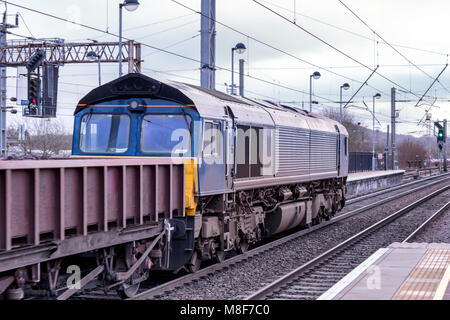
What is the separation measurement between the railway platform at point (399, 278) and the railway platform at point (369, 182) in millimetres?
22686

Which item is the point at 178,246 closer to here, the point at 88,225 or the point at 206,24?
the point at 88,225

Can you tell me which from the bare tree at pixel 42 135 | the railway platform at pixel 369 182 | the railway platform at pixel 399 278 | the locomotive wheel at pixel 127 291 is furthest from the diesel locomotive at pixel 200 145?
the bare tree at pixel 42 135

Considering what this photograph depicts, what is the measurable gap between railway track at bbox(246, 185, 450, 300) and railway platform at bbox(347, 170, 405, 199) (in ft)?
36.4

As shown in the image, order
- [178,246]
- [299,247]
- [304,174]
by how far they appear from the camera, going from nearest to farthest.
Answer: [178,246] < [299,247] < [304,174]

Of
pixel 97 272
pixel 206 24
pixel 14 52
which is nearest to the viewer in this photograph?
pixel 97 272

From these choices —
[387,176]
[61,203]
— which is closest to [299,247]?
[61,203]

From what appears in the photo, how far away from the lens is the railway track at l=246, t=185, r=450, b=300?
1153 centimetres

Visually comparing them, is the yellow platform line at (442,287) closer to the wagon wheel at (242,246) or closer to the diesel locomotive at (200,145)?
the diesel locomotive at (200,145)

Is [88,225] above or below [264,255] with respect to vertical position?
above

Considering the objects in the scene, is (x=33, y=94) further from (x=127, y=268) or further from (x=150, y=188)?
(x=127, y=268)

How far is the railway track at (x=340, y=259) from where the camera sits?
454 inches

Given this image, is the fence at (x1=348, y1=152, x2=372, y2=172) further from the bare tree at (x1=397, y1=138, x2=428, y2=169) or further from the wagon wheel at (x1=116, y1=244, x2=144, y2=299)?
the wagon wheel at (x1=116, y1=244, x2=144, y2=299)

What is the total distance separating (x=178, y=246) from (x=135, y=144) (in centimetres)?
212
